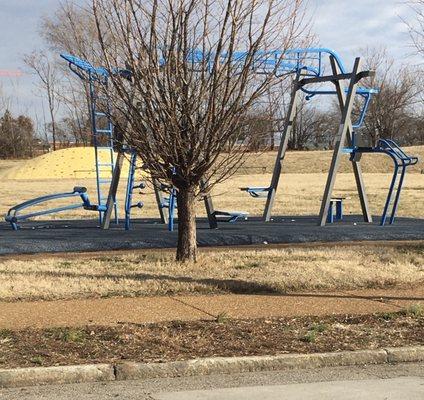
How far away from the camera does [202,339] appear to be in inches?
261

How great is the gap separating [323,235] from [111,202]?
15.4 feet

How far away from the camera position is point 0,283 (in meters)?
8.89

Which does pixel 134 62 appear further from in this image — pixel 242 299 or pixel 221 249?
pixel 221 249

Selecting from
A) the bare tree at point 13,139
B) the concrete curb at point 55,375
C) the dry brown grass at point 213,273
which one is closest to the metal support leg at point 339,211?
the dry brown grass at point 213,273

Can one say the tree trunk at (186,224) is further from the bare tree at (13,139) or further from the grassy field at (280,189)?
the bare tree at (13,139)

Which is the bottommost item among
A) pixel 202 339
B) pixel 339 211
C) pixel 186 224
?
pixel 339 211

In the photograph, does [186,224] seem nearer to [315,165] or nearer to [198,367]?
[198,367]

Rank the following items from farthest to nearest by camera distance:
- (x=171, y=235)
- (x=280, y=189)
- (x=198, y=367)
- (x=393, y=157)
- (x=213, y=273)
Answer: (x=280, y=189)
(x=393, y=157)
(x=171, y=235)
(x=213, y=273)
(x=198, y=367)

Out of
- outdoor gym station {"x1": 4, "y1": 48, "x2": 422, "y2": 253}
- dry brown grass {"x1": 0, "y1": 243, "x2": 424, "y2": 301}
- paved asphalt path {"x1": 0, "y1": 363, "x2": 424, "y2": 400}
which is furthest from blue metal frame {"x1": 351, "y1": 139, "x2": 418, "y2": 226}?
paved asphalt path {"x1": 0, "y1": 363, "x2": 424, "y2": 400}

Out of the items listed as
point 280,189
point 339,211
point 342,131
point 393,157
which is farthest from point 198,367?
point 280,189

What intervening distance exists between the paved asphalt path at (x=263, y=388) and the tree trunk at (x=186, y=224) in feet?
15.0

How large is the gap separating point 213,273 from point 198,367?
3925 mm

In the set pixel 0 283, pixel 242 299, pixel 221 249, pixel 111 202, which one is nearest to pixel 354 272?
pixel 242 299

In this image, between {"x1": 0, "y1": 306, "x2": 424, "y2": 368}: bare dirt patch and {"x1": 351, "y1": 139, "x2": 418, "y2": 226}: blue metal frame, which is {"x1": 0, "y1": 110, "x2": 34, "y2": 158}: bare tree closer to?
{"x1": 351, "y1": 139, "x2": 418, "y2": 226}: blue metal frame
